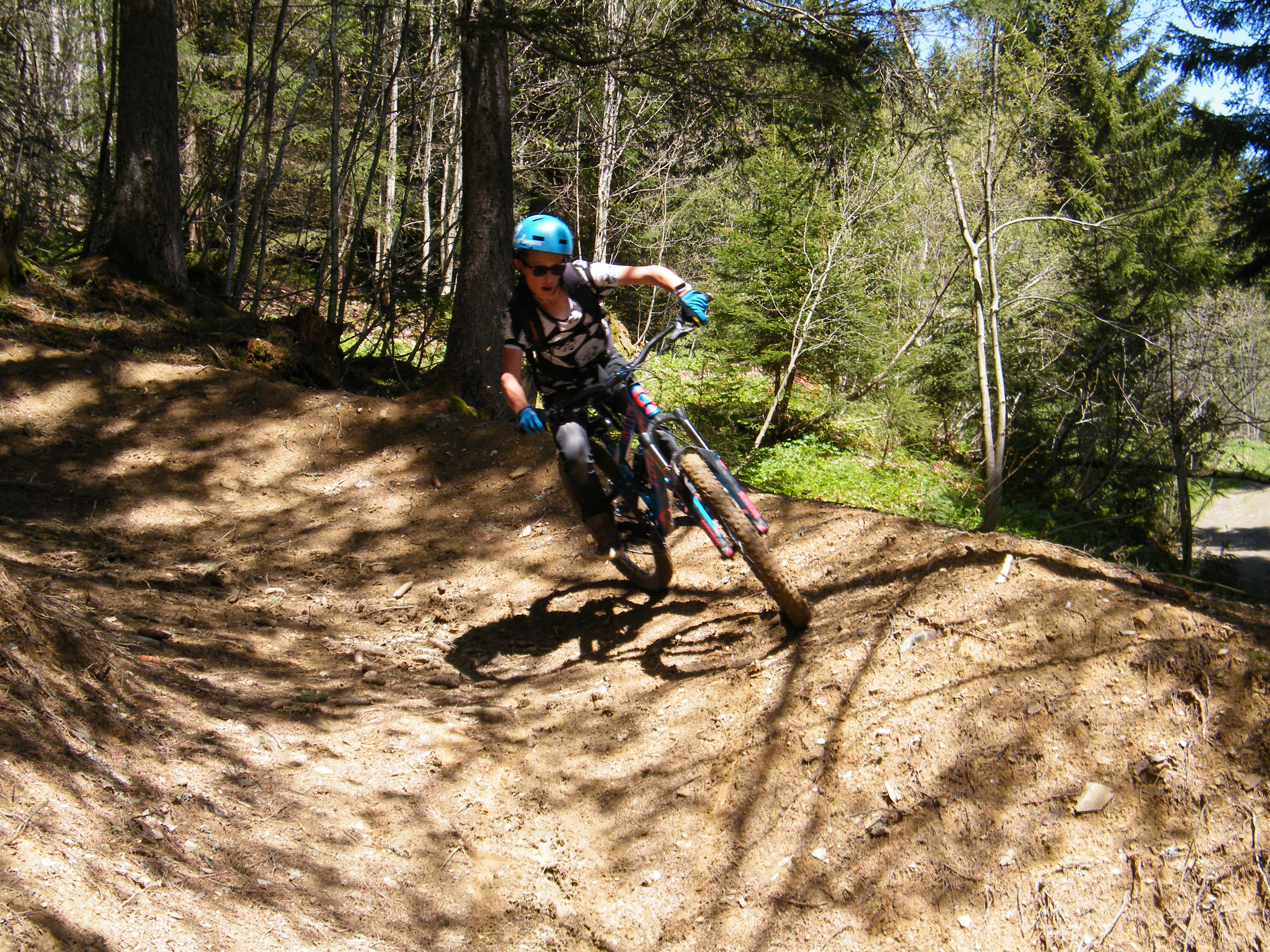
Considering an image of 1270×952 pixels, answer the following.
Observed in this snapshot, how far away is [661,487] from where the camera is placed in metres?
4.57

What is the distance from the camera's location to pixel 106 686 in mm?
3371

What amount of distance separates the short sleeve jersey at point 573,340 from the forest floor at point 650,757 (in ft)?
5.34

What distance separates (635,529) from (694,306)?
1.44m

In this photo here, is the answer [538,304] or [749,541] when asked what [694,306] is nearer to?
[538,304]

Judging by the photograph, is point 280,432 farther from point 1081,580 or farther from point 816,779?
point 1081,580

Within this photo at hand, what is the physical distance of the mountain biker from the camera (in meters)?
4.48

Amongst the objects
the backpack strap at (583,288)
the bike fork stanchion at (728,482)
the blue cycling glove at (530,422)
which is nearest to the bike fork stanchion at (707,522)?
the bike fork stanchion at (728,482)

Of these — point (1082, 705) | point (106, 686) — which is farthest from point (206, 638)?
point (1082, 705)

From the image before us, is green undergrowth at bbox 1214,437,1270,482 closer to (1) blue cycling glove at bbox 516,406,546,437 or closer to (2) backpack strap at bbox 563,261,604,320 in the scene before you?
(2) backpack strap at bbox 563,261,604,320

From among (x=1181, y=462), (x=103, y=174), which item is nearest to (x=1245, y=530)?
(x=1181, y=462)

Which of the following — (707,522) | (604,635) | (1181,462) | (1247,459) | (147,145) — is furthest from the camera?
(1247,459)

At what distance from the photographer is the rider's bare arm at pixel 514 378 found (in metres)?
4.56

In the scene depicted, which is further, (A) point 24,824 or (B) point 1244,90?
(B) point 1244,90

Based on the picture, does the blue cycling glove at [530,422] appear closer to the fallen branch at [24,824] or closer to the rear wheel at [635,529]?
the rear wheel at [635,529]
